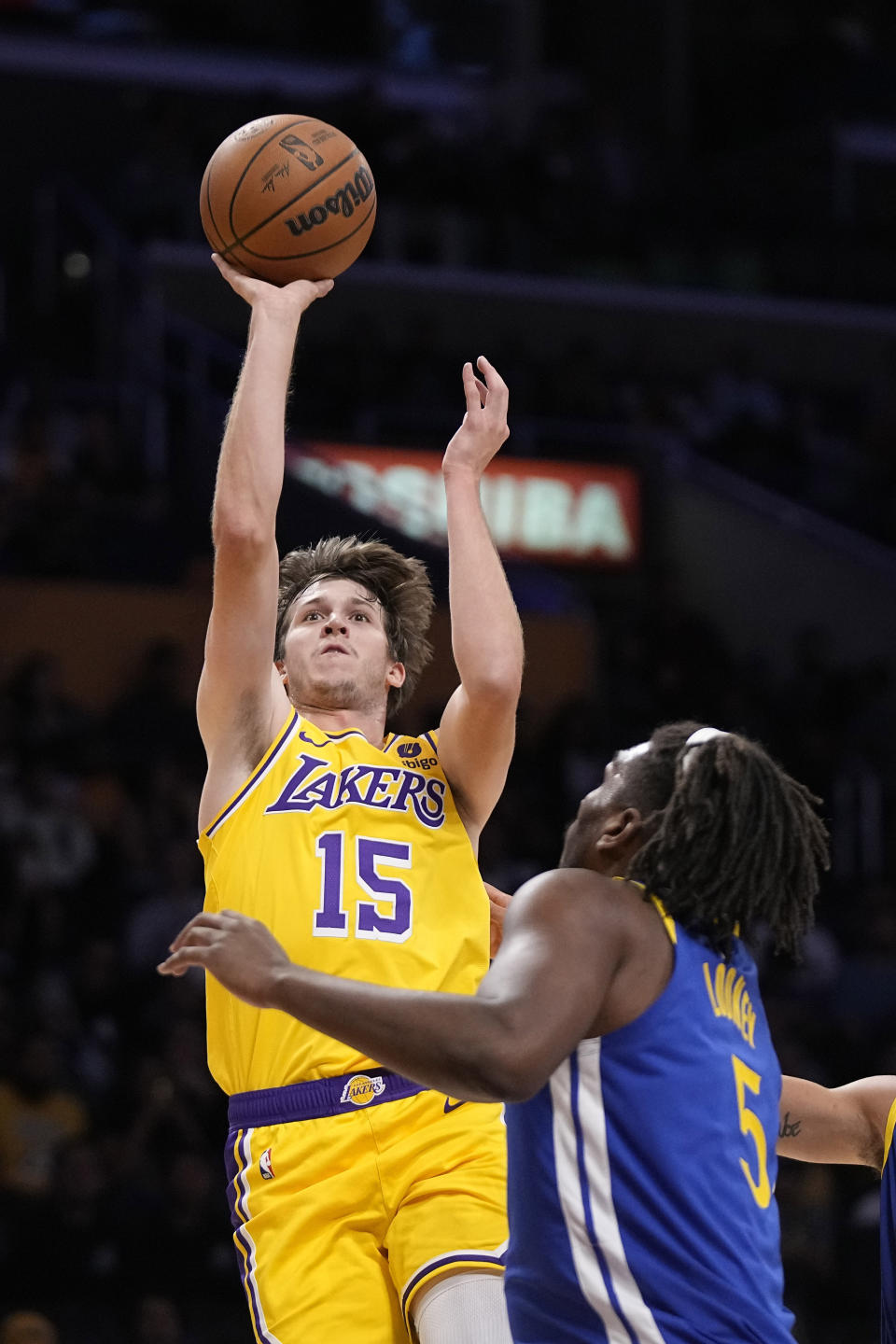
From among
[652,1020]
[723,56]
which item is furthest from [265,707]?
[723,56]

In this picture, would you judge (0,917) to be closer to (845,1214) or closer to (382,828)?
(845,1214)

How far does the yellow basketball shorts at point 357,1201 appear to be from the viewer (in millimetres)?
3447

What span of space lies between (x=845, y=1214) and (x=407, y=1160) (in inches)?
234

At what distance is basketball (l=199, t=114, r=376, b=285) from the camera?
13.9 feet

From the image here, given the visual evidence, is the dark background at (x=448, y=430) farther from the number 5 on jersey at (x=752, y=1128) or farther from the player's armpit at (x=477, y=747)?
the number 5 on jersey at (x=752, y=1128)

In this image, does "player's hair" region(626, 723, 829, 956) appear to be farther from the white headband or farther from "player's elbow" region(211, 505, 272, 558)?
"player's elbow" region(211, 505, 272, 558)

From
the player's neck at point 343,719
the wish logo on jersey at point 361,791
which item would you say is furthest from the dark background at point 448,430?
the wish logo on jersey at point 361,791

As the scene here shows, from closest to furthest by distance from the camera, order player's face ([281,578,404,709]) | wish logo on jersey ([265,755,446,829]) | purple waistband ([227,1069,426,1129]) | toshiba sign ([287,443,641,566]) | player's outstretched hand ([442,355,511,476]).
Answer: purple waistband ([227,1069,426,1129]) < wish logo on jersey ([265,755,446,829]) < player's outstretched hand ([442,355,511,476]) < player's face ([281,578,404,709]) < toshiba sign ([287,443,641,566])

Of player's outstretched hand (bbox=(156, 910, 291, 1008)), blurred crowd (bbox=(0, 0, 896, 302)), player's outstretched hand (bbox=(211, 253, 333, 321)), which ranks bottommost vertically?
player's outstretched hand (bbox=(156, 910, 291, 1008))

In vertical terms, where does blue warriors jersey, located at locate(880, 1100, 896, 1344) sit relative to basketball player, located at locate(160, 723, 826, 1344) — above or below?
below

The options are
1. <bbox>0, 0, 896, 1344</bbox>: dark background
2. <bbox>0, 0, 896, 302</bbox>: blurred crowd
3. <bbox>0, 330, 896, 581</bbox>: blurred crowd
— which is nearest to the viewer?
<bbox>0, 0, 896, 1344</bbox>: dark background

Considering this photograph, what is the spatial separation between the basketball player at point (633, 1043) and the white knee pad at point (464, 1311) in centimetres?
61

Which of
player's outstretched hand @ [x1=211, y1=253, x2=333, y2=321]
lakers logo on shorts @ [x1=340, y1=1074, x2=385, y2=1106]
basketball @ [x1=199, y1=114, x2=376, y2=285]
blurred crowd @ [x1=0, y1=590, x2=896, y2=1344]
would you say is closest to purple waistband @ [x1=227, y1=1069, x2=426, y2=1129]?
lakers logo on shorts @ [x1=340, y1=1074, x2=385, y2=1106]

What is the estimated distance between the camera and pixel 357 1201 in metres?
3.54
